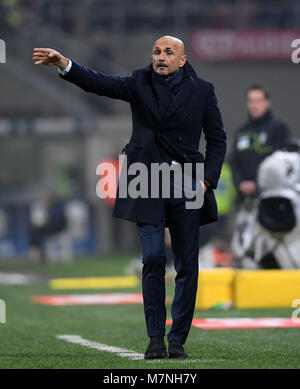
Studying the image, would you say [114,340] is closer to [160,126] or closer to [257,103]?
[160,126]

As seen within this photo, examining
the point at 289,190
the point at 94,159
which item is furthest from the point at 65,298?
the point at 94,159

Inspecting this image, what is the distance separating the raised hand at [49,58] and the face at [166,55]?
1.72ft

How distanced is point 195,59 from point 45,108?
4121 millimetres

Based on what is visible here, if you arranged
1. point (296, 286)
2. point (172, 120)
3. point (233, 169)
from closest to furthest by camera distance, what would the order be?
point (172, 120) → point (296, 286) → point (233, 169)

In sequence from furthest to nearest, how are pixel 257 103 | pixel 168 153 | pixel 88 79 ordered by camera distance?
pixel 257 103, pixel 168 153, pixel 88 79

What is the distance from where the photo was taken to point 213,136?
22.8 feet

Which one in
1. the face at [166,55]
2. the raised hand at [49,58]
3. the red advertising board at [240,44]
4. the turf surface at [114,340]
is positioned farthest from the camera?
the red advertising board at [240,44]

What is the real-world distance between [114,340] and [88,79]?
2298 millimetres

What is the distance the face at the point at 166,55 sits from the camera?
22.1ft

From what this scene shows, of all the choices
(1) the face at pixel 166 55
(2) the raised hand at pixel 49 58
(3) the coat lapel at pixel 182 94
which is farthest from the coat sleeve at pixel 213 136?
(2) the raised hand at pixel 49 58

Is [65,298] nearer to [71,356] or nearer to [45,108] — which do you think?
[71,356]

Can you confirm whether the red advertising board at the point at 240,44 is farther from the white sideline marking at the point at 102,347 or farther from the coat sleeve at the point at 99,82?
the coat sleeve at the point at 99,82

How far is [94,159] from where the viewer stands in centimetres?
3089

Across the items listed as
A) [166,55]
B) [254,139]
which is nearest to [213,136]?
[166,55]
